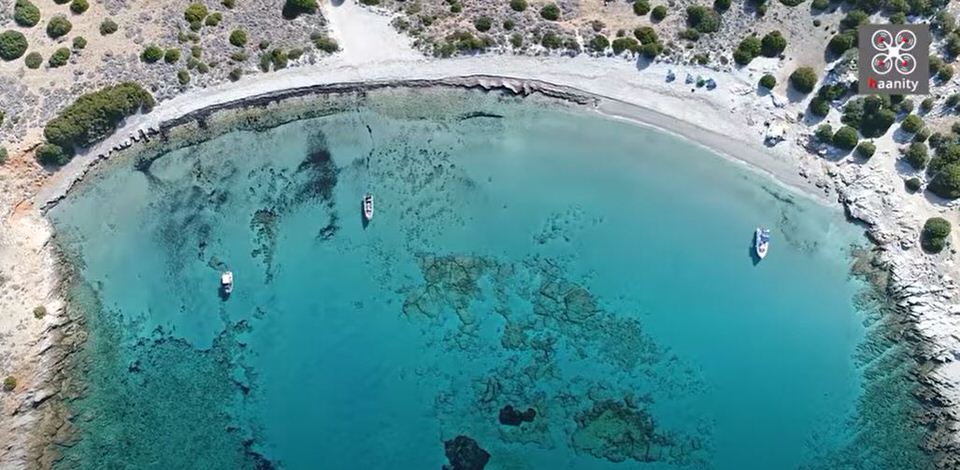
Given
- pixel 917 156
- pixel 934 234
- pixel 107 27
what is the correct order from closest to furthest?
pixel 934 234, pixel 917 156, pixel 107 27

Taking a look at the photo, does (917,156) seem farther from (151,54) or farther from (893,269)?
(151,54)

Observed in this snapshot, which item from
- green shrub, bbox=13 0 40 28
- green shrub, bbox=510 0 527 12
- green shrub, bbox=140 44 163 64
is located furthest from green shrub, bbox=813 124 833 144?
green shrub, bbox=13 0 40 28

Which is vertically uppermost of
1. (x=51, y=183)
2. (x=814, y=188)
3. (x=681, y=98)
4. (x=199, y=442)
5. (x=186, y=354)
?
(x=681, y=98)

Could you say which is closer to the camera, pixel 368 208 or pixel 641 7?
pixel 368 208

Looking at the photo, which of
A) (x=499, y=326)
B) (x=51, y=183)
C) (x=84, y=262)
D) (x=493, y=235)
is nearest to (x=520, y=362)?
(x=499, y=326)

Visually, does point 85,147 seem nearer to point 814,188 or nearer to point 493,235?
point 493,235

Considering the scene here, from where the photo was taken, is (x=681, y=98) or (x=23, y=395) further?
(x=681, y=98)

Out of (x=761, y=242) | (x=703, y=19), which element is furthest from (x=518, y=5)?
→ (x=761, y=242)

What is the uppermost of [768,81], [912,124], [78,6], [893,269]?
[768,81]
